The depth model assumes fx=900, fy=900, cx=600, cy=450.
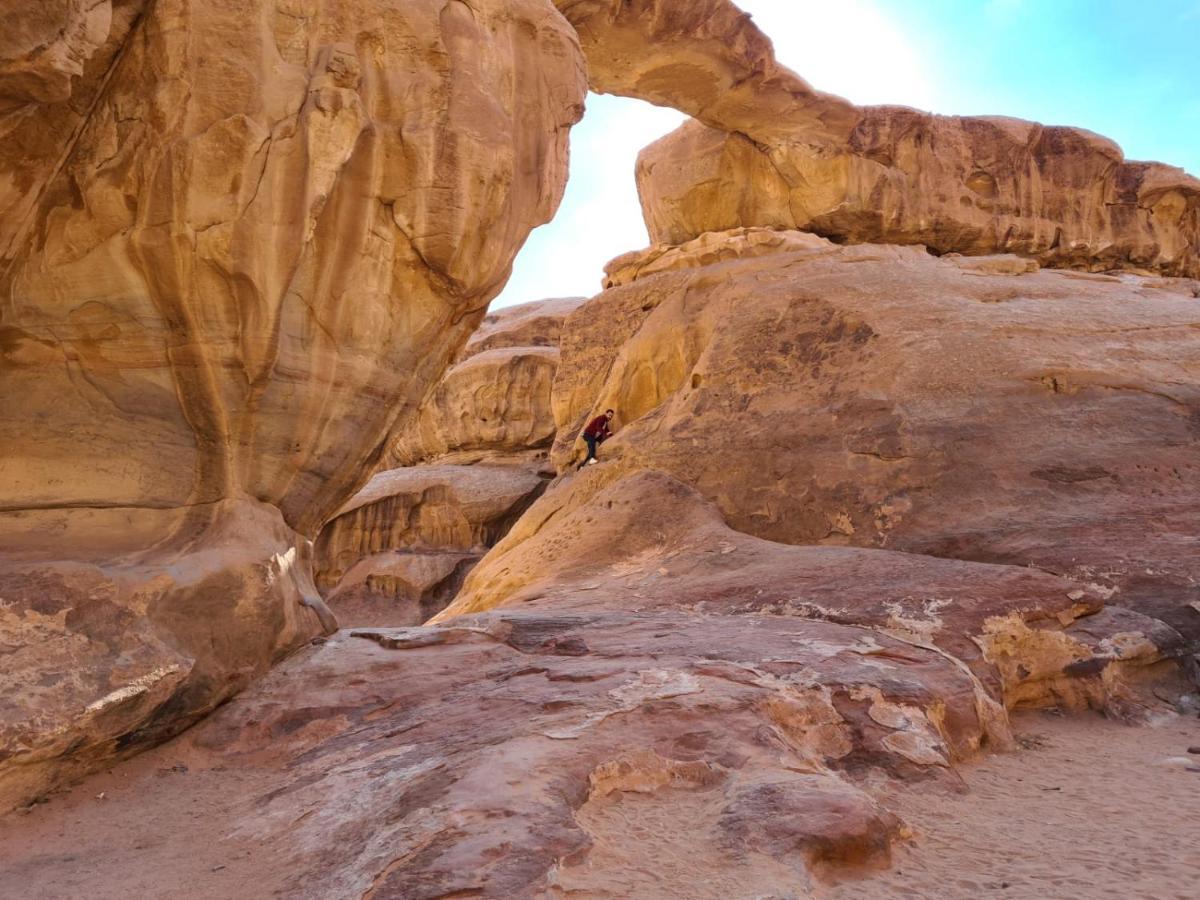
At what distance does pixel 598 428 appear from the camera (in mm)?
10625

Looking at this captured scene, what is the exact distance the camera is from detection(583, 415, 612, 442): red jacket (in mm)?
10578

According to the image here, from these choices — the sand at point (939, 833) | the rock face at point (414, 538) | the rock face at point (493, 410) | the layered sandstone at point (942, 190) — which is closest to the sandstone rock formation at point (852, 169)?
the layered sandstone at point (942, 190)

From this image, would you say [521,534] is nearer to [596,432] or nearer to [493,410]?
[596,432]

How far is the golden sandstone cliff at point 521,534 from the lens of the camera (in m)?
3.34

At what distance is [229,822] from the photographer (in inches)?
136

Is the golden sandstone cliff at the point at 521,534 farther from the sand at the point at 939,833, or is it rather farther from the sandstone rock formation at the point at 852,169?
the sandstone rock formation at the point at 852,169

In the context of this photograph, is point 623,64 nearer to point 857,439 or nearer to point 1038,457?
point 857,439

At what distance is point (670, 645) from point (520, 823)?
1934 millimetres

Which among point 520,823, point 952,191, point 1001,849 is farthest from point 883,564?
point 952,191

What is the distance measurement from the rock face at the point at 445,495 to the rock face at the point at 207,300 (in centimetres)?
1047

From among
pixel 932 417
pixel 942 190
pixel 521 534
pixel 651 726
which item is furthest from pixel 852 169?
pixel 651 726

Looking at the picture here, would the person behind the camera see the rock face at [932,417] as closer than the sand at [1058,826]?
No

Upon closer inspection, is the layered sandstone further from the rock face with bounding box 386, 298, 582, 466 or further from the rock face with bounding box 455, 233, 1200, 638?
the rock face with bounding box 386, 298, 582, 466

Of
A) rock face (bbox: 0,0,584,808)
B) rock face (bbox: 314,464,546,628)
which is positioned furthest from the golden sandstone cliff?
rock face (bbox: 314,464,546,628)
